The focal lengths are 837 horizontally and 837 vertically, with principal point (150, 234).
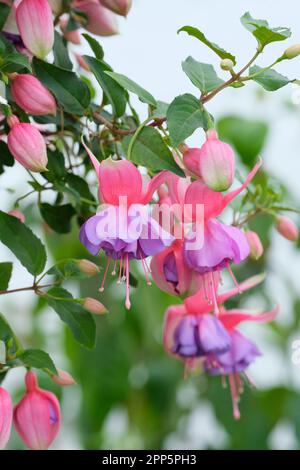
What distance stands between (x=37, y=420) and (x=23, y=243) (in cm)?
17

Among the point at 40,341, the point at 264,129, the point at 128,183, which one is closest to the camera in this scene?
the point at 128,183

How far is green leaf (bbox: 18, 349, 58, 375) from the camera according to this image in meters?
0.75

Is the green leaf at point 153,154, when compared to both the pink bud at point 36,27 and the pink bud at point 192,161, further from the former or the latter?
the pink bud at point 36,27

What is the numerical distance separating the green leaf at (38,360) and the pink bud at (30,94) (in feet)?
0.71

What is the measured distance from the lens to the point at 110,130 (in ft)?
2.50

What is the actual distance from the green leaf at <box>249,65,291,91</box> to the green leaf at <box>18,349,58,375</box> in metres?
0.30

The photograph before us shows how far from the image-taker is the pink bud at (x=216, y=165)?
0.66 metres

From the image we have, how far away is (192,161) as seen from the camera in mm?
688

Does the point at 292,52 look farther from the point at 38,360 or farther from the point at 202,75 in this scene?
the point at 38,360

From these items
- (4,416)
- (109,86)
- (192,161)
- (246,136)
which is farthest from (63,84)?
(246,136)
